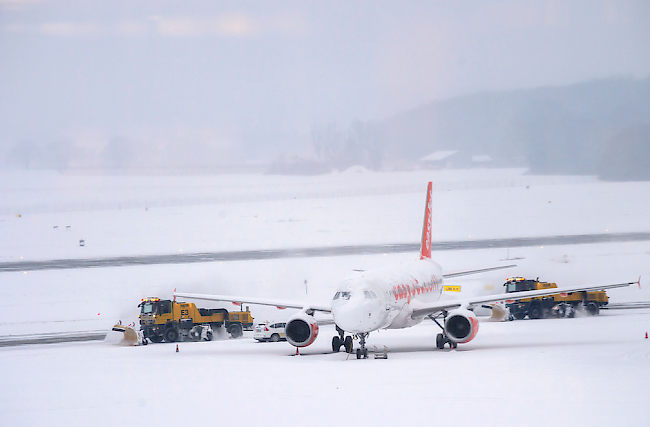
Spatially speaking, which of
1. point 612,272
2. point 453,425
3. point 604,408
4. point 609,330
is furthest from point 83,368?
point 612,272

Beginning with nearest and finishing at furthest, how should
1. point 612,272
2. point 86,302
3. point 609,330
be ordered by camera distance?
point 609,330 → point 86,302 → point 612,272

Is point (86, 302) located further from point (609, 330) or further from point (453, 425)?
point (453, 425)

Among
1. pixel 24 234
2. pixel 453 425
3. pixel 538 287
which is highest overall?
pixel 24 234

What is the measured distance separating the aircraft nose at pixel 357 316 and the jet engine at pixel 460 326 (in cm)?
406

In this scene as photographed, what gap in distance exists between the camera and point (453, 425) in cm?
1814

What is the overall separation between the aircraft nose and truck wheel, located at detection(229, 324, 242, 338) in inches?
672

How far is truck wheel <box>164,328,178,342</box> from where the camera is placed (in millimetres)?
46344

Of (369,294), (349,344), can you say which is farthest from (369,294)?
(349,344)

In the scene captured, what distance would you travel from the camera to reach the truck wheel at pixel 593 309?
167 ft

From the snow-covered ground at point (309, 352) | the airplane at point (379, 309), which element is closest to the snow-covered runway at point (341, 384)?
the snow-covered ground at point (309, 352)

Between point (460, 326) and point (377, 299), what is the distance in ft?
14.8

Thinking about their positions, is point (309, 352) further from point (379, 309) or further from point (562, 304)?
point (562, 304)

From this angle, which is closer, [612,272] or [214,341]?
[214,341]

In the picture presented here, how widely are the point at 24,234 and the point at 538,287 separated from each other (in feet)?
322
